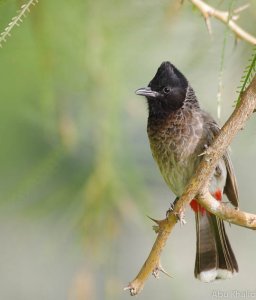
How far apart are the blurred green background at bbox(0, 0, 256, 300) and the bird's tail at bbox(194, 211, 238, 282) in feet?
0.37

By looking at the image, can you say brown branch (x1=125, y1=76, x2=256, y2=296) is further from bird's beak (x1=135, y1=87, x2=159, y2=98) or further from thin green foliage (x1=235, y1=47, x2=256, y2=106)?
bird's beak (x1=135, y1=87, x2=159, y2=98)

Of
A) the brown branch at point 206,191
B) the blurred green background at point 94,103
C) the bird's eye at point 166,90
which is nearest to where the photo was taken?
the brown branch at point 206,191

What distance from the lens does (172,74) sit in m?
2.73

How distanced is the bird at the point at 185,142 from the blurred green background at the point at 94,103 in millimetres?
80

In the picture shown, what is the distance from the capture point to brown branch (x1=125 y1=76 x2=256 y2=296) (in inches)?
61.1

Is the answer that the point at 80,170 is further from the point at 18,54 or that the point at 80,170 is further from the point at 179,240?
the point at 179,240

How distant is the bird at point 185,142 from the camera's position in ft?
8.80

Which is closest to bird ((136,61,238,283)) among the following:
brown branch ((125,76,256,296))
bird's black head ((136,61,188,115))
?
bird's black head ((136,61,188,115))

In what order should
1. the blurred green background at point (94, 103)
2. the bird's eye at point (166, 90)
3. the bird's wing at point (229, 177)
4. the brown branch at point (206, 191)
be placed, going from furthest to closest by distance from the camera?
the bird's eye at point (166, 90)
the bird's wing at point (229, 177)
the blurred green background at point (94, 103)
the brown branch at point (206, 191)

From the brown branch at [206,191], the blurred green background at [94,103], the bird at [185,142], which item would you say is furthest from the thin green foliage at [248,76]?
the bird at [185,142]

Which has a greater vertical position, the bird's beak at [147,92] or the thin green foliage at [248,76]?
the bird's beak at [147,92]

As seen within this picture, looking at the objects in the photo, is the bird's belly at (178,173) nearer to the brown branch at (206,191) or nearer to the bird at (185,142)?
the bird at (185,142)

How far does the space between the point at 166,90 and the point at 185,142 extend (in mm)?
208

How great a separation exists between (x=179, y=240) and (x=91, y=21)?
6.98 ft
